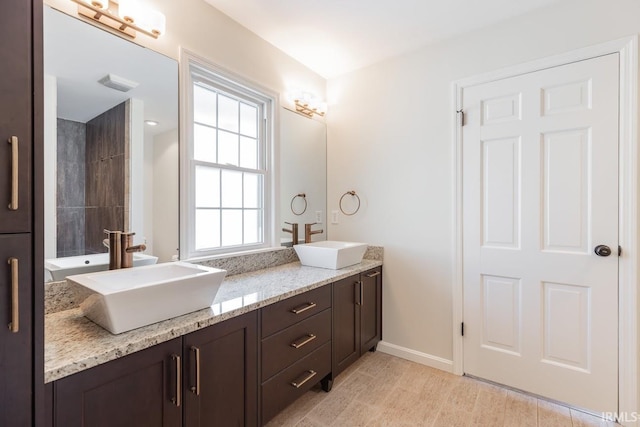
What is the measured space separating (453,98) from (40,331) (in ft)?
8.28

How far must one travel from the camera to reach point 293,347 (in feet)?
5.62

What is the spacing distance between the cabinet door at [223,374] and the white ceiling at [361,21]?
1874 mm

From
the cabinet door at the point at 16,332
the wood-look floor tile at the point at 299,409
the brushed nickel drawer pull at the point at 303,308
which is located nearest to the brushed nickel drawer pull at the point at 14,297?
the cabinet door at the point at 16,332

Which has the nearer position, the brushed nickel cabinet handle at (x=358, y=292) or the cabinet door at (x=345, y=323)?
the cabinet door at (x=345, y=323)

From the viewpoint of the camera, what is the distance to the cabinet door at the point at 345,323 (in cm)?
206

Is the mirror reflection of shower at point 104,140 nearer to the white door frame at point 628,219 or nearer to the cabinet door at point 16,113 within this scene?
the cabinet door at point 16,113

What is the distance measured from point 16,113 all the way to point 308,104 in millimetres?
2082

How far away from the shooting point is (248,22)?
2.10 m

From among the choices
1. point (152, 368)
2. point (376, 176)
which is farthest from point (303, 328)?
point (376, 176)

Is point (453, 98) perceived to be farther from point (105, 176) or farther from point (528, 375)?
point (105, 176)

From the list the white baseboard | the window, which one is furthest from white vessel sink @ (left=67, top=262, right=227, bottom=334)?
the white baseboard

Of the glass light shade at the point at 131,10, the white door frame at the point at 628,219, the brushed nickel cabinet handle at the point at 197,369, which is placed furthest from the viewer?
the white door frame at the point at 628,219

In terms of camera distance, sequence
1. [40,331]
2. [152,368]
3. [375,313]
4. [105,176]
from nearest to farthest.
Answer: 1. [40,331]
2. [152,368]
3. [105,176]
4. [375,313]

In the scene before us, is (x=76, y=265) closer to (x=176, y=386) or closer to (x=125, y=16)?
(x=176, y=386)
